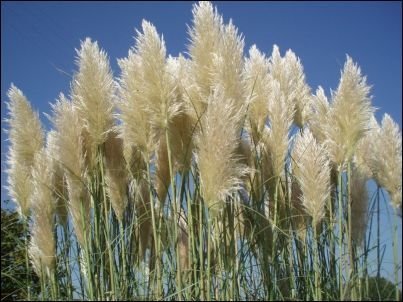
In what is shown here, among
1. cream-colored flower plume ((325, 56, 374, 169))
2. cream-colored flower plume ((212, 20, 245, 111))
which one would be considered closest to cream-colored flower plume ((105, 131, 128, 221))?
cream-colored flower plume ((212, 20, 245, 111))

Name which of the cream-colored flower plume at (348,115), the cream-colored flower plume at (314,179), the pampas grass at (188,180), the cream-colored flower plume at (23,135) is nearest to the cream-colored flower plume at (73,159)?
the pampas grass at (188,180)

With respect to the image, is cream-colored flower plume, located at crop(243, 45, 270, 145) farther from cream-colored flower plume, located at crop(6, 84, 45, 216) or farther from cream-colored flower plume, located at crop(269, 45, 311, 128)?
cream-colored flower plume, located at crop(6, 84, 45, 216)

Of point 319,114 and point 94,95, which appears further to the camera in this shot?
point 319,114

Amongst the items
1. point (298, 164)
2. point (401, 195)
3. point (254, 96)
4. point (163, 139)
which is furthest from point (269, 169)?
point (401, 195)

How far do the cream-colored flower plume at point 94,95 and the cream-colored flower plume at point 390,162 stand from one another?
2.12m

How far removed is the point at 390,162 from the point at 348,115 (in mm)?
896

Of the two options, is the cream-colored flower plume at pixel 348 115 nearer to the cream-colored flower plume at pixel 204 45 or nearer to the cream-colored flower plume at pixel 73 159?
the cream-colored flower plume at pixel 204 45

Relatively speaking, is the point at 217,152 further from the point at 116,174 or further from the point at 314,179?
the point at 116,174

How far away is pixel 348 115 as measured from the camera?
131 inches

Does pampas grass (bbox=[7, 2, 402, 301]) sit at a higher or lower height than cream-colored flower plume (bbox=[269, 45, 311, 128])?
lower

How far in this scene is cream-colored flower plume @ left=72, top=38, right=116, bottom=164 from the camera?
10.5 feet

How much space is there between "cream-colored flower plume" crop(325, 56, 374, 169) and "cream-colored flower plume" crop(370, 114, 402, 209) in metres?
0.76

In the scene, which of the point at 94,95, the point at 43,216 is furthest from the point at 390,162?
the point at 43,216

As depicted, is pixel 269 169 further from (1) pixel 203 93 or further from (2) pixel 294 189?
(1) pixel 203 93
